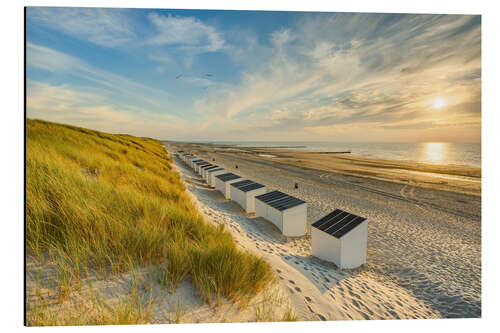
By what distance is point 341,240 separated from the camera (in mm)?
3482

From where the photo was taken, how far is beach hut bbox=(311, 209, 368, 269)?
3.54 m

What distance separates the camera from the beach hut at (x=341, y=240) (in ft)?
11.6

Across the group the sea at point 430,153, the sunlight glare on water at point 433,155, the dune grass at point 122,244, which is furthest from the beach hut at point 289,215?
the sunlight glare on water at point 433,155

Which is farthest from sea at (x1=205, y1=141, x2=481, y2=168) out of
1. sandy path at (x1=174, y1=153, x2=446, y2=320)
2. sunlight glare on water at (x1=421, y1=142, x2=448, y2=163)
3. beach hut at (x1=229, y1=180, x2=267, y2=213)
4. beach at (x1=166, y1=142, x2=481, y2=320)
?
beach hut at (x1=229, y1=180, x2=267, y2=213)

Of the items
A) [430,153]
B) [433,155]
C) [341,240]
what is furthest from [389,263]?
[430,153]

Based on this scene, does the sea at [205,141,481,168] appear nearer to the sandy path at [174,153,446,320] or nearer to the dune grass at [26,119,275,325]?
the sandy path at [174,153,446,320]

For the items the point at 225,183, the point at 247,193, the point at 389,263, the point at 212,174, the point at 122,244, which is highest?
the point at 212,174

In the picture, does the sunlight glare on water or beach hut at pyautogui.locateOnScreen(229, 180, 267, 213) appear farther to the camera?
the sunlight glare on water

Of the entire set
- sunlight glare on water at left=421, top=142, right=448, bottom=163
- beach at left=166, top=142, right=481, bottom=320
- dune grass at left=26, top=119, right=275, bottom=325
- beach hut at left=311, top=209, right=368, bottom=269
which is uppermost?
sunlight glare on water at left=421, top=142, right=448, bottom=163

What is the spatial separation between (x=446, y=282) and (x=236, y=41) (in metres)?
6.57

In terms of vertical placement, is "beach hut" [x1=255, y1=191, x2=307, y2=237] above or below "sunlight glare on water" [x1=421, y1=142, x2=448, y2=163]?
below

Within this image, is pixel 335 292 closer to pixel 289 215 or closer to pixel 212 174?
pixel 289 215

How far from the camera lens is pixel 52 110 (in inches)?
121

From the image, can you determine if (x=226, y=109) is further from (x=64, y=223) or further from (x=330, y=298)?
(x=330, y=298)
